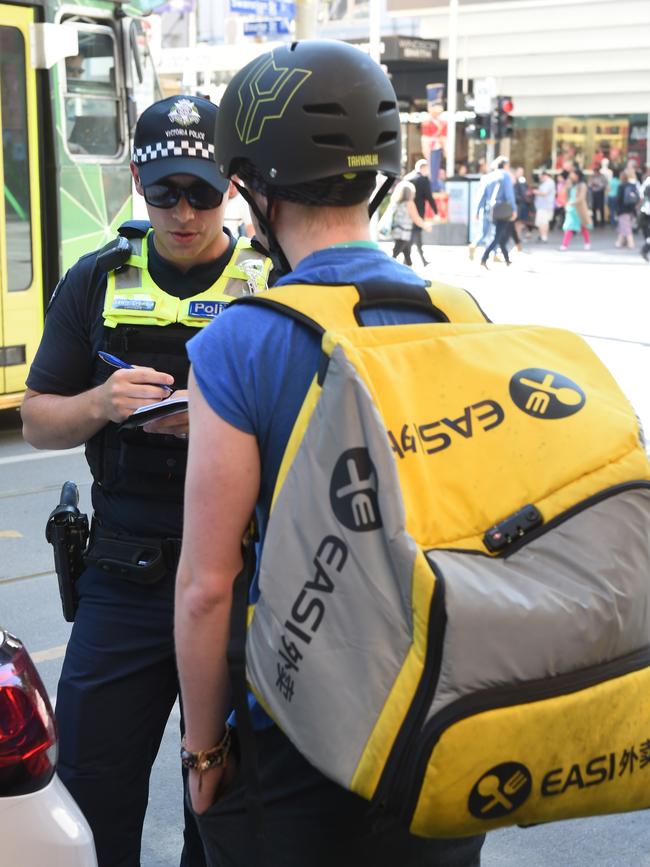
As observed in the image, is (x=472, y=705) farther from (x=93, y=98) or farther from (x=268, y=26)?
(x=268, y=26)

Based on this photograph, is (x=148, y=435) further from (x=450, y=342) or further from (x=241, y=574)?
(x=450, y=342)

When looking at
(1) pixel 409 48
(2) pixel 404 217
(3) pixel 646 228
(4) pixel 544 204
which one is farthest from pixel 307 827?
(1) pixel 409 48

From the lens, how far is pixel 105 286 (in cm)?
285

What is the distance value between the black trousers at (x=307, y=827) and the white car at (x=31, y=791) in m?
0.41

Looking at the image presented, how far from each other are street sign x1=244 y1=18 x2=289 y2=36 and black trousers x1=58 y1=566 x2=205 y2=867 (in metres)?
35.8

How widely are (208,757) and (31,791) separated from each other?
42 cm

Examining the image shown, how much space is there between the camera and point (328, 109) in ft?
6.14

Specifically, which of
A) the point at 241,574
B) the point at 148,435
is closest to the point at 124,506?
the point at 148,435

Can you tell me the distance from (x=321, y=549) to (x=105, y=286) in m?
1.41

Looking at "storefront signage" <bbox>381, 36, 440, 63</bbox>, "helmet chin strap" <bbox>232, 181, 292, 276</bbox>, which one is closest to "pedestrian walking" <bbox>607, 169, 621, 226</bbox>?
"storefront signage" <bbox>381, 36, 440, 63</bbox>

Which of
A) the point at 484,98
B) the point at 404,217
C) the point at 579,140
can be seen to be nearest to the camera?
the point at 404,217

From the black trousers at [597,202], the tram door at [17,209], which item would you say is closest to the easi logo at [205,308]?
the tram door at [17,209]

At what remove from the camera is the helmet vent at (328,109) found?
6.10 feet

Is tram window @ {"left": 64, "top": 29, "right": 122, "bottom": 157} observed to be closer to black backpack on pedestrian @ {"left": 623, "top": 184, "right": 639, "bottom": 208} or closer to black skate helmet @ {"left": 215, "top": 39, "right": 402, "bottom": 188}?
black skate helmet @ {"left": 215, "top": 39, "right": 402, "bottom": 188}
